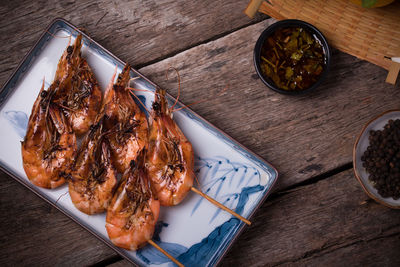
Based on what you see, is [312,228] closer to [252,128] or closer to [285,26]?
[252,128]

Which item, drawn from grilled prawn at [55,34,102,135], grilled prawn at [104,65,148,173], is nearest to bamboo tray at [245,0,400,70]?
grilled prawn at [104,65,148,173]

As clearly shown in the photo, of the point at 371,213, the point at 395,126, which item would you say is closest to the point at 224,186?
the point at 371,213

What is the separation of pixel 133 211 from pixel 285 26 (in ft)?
4.08

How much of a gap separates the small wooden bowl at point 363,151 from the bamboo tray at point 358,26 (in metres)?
0.31

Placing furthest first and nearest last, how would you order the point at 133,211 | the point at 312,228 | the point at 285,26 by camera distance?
1. the point at 312,228
2. the point at 285,26
3. the point at 133,211

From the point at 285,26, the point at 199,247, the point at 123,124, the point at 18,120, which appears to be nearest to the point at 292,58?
the point at 285,26

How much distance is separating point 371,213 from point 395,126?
0.51 m

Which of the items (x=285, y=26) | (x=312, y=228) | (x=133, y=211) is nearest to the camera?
(x=133, y=211)

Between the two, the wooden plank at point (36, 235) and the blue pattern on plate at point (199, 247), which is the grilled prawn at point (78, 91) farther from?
the blue pattern on plate at point (199, 247)

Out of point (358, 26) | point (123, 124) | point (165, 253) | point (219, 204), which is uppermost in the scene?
point (358, 26)

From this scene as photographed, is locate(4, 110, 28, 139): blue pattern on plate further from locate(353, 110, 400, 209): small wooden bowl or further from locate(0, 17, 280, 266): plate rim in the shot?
locate(353, 110, 400, 209): small wooden bowl

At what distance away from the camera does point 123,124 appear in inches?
62.2

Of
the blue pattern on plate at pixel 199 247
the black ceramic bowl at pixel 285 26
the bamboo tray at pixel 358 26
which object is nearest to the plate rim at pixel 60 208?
the blue pattern on plate at pixel 199 247

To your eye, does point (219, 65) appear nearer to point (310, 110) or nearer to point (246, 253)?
point (310, 110)
